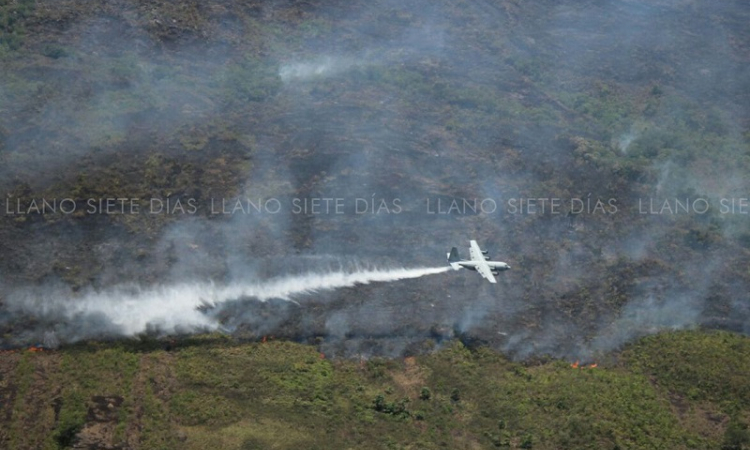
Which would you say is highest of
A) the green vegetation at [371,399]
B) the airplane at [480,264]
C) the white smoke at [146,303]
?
the airplane at [480,264]

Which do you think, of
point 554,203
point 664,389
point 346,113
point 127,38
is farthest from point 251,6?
point 664,389

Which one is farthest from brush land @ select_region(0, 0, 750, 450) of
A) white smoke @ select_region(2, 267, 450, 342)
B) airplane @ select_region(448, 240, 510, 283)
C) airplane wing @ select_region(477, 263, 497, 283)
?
airplane wing @ select_region(477, 263, 497, 283)

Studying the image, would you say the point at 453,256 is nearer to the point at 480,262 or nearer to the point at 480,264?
the point at 480,262

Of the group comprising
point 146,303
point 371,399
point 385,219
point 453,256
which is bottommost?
point 371,399

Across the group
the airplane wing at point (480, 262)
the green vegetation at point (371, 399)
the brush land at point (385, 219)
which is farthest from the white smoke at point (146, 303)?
the airplane wing at point (480, 262)

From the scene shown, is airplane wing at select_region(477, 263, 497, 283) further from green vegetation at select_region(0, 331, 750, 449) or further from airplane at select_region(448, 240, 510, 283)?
green vegetation at select_region(0, 331, 750, 449)

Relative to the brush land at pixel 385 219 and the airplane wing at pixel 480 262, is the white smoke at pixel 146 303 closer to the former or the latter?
the brush land at pixel 385 219

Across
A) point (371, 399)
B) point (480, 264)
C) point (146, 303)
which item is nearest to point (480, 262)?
point (480, 264)
